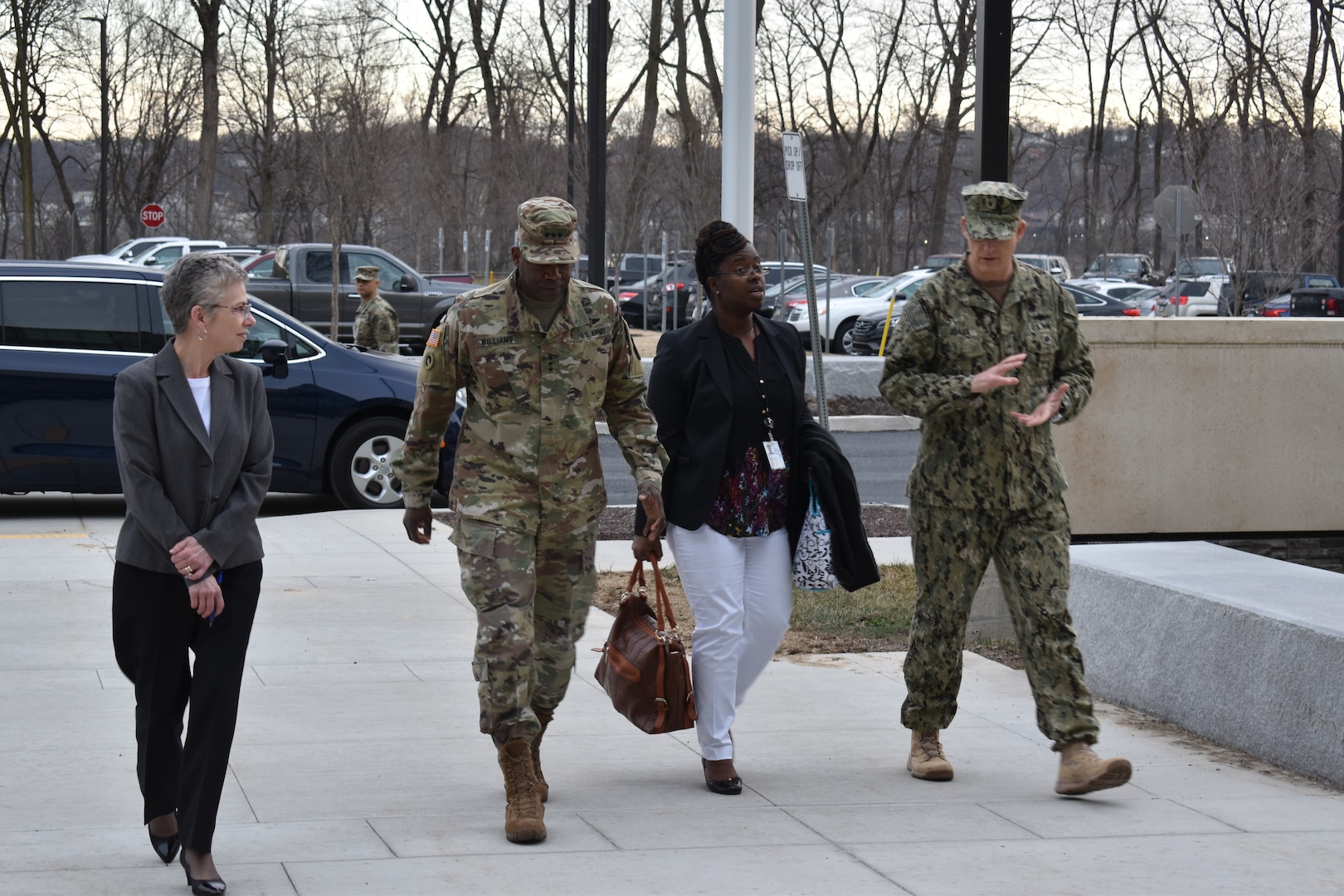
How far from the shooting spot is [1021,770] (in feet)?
18.6

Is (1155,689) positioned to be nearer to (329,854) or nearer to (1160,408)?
(1160,408)

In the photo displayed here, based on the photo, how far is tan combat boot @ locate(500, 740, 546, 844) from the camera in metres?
4.70

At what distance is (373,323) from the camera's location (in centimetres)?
1591

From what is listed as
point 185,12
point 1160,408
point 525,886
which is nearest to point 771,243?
point 185,12

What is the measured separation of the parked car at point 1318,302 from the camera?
3272 centimetres

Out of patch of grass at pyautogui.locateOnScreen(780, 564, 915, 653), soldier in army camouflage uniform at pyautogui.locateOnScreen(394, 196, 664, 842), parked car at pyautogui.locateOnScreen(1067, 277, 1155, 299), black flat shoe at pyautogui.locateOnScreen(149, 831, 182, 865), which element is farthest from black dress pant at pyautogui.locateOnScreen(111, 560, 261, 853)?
parked car at pyautogui.locateOnScreen(1067, 277, 1155, 299)

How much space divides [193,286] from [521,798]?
166cm

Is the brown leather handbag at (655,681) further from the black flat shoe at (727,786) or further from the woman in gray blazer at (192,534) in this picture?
the woman in gray blazer at (192,534)

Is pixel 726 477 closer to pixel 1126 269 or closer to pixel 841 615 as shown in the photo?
pixel 841 615

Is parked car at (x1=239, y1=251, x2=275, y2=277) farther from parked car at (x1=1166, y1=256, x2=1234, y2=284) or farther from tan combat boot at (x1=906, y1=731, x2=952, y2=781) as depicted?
tan combat boot at (x1=906, y1=731, x2=952, y2=781)

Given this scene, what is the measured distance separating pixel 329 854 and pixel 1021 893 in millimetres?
1826

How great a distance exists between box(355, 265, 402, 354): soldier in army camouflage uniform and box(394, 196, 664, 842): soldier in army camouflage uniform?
1093 centimetres

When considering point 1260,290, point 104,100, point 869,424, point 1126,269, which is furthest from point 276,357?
point 1126,269

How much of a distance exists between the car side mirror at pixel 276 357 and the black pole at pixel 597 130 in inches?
227
